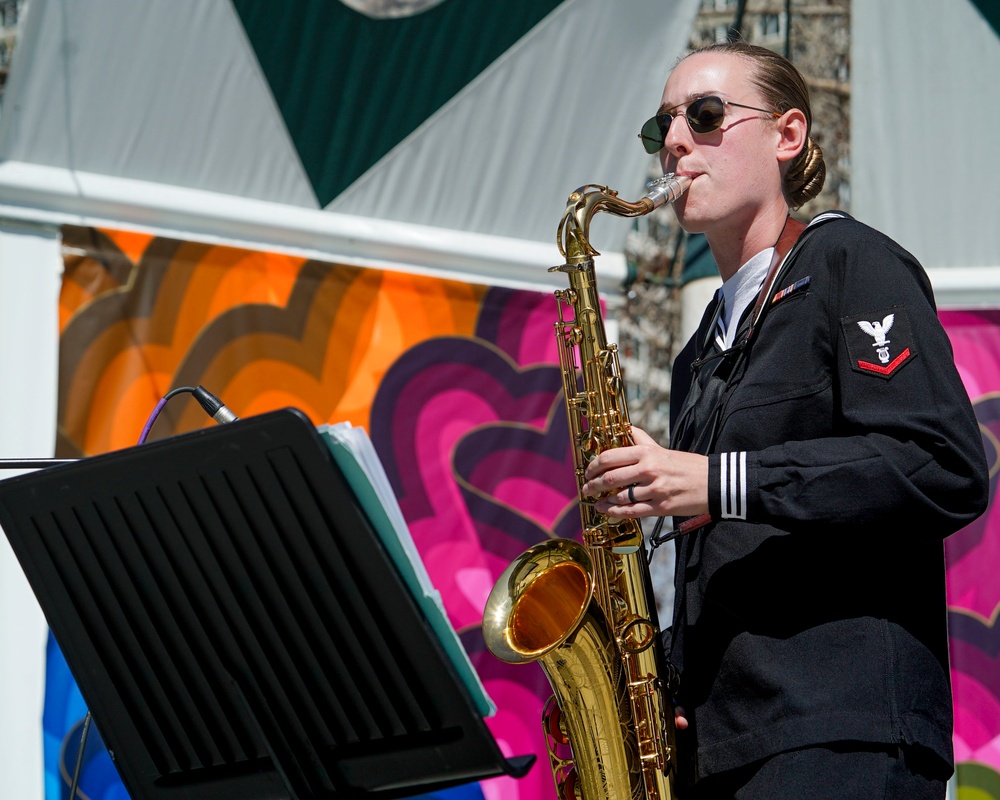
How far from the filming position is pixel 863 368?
2.22 metres

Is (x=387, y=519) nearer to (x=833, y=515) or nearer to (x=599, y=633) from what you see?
(x=833, y=515)

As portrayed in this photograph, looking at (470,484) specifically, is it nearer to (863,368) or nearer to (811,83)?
(863,368)

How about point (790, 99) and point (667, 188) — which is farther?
point (790, 99)

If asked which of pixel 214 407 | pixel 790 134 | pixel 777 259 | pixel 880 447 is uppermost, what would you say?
pixel 790 134

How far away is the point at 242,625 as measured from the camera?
6.63ft

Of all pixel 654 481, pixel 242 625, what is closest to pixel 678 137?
pixel 654 481

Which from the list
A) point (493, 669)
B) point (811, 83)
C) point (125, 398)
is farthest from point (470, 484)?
point (811, 83)

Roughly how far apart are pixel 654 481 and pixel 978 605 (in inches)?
126

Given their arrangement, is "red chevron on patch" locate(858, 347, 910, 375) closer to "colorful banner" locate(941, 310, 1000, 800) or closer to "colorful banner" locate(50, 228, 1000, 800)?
"colorful banner" locate(50, 228, 1000, 800)

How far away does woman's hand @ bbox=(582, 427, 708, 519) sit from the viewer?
2.22m

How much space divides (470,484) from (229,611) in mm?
2718

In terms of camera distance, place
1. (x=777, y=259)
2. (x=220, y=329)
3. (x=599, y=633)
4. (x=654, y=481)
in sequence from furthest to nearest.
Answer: (x=220, y=329) → (x=599, y=633) → (x=777, y=259) → (x=654, y=481)

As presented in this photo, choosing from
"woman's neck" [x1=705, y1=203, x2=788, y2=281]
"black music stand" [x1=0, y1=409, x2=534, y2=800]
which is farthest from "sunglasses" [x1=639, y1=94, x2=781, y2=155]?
"black music stand" [x1=0, y1=409, x2=534, y2=800]

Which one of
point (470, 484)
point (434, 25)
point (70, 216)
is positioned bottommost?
point (470, 484)
